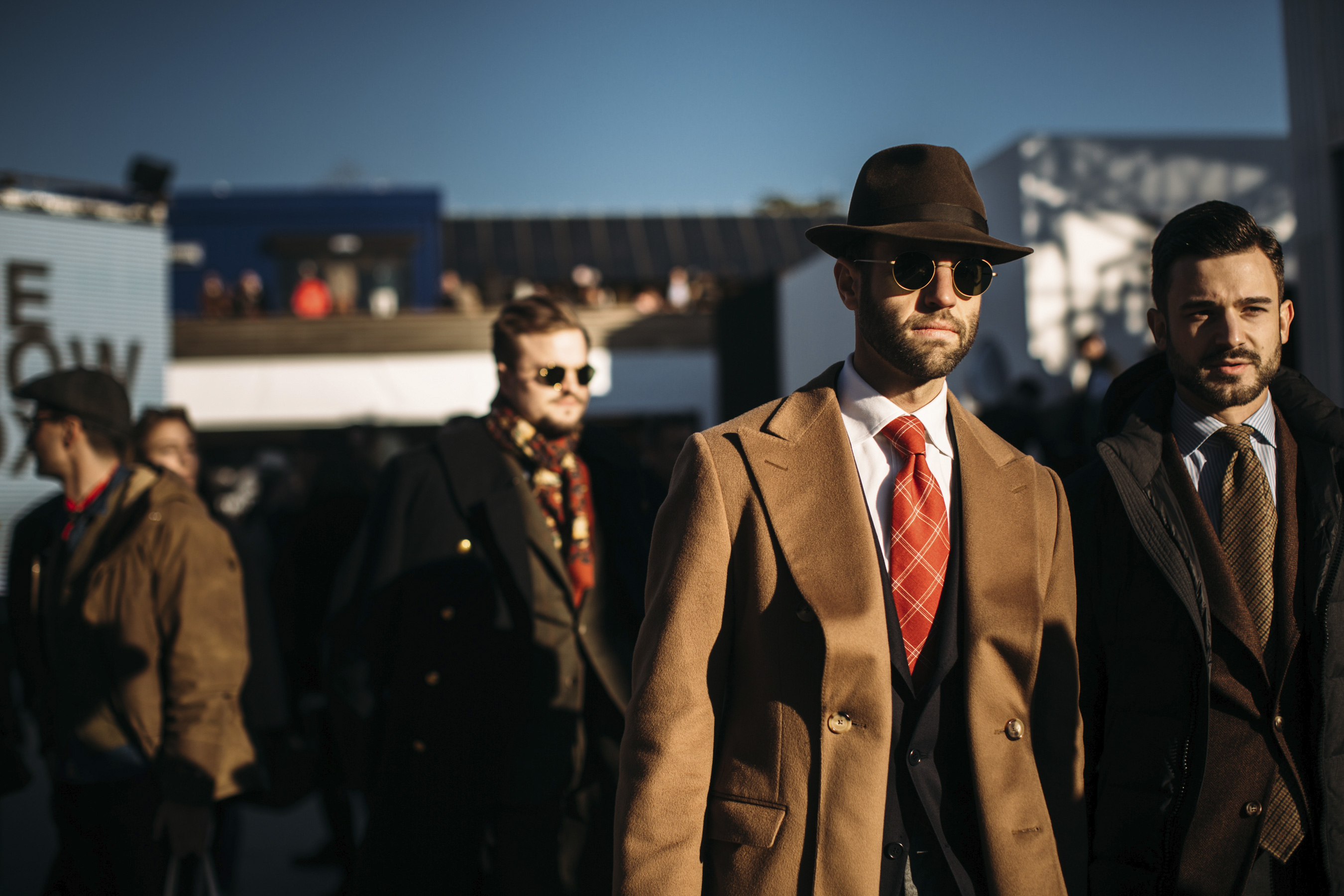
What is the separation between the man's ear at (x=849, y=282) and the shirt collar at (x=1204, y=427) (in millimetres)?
1009

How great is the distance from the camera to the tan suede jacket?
371 cm

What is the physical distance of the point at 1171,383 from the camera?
2879 mm

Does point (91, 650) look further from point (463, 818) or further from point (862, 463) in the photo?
point (862, 463)

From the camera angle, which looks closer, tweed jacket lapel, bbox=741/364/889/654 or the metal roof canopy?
tweed jacket lapel, bbox=741/364/889/654

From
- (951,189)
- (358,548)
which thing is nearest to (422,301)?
(358,548)

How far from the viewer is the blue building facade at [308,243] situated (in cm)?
2273

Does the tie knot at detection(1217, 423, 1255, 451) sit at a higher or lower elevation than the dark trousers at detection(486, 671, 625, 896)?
higher

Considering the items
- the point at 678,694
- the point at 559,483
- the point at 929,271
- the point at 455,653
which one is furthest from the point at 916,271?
the point at 455,653

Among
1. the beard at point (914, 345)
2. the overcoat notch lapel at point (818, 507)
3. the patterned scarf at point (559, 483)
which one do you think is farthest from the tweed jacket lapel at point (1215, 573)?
the patterned scarf at point (559, 483)

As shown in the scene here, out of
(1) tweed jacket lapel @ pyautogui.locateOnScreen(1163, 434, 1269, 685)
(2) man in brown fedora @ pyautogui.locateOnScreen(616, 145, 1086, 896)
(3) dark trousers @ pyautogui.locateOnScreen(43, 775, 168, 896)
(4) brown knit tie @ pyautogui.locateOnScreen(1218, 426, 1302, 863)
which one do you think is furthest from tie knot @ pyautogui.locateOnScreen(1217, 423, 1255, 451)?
(3) dark trousers @ pyautogui.locateOnScreen(43, 775, 168, 896)

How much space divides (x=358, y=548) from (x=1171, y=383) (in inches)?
98.6

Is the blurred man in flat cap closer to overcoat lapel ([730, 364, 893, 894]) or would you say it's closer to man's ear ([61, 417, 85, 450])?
man's ear ([61, 417, 85, 450])

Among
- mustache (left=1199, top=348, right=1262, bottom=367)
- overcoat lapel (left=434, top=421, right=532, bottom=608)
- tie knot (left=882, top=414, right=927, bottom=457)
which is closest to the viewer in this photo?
tie knot (left=882, top=414, right=927, bottom=457)

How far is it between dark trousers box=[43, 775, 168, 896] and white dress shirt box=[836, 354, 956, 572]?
9.17ft
